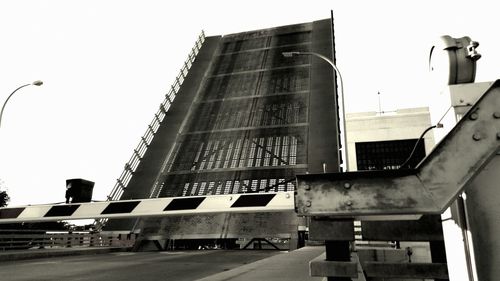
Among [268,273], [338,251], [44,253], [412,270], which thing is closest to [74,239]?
[44,253]

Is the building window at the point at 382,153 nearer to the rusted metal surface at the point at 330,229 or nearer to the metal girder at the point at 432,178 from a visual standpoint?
the rusted metal surface at the point at 330,229

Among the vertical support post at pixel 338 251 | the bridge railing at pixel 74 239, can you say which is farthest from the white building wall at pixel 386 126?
the vertical support post at pixel 338 251

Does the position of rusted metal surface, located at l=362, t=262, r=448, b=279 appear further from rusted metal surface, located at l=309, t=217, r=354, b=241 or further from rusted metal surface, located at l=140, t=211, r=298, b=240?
rusted metal surface, located at l=140, t=211, r=298, b=240

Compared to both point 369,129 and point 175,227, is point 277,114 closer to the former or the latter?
point 369,129

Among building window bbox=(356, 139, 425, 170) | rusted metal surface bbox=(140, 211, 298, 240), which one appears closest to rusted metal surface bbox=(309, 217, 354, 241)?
rusted metal surface bbox=(140, 211, 298, 240)

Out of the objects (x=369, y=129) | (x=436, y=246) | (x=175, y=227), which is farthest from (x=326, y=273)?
(x=369, y=129)

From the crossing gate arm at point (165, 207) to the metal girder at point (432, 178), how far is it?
3.44 metres

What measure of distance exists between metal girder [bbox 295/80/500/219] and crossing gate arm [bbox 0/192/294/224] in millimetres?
3441

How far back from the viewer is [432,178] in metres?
2.04

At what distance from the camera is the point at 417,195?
2039mm

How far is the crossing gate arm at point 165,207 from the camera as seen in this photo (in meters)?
5.74

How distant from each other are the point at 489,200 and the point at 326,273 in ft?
3.56

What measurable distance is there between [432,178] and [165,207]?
468 centimetres

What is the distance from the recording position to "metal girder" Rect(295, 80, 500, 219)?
2.02 meters
